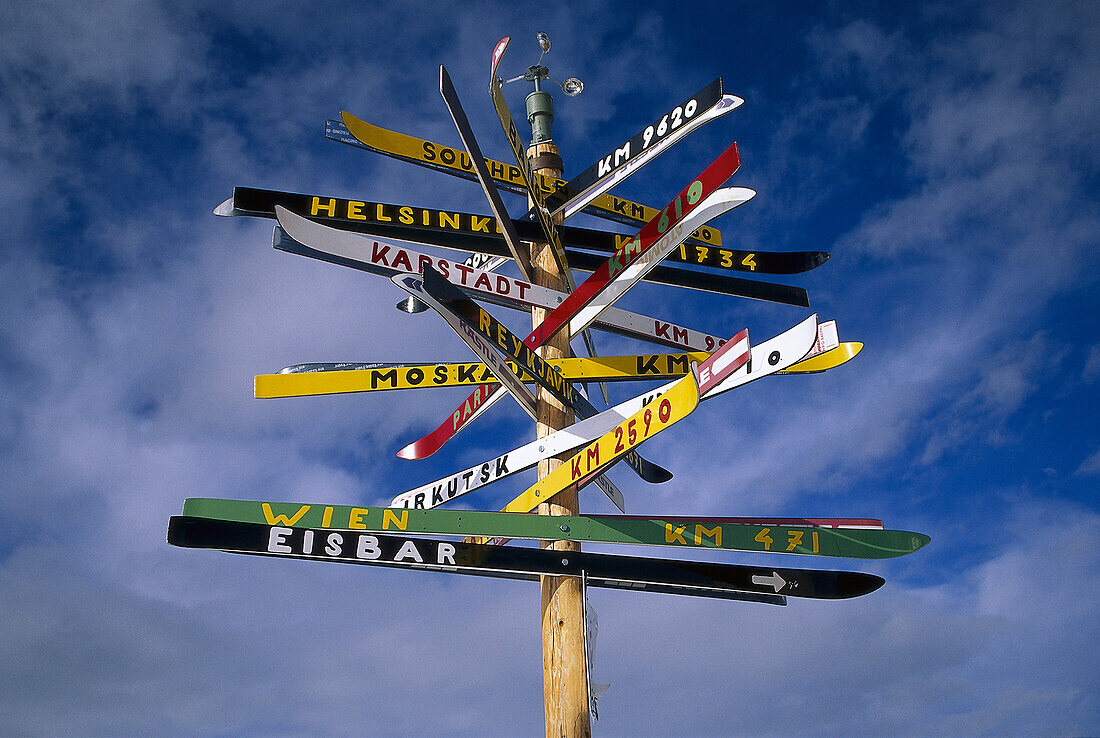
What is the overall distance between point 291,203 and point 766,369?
3849 millimetres

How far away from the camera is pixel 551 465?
6656mm

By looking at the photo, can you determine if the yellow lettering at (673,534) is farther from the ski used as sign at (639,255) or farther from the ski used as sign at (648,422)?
the ski used as sign at (639,255)

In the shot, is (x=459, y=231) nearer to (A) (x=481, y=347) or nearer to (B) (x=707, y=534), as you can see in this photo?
(A) (x=481, y=347)

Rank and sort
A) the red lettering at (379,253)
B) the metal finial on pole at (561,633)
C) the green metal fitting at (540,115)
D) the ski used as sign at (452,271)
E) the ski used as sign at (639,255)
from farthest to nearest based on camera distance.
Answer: the green metal fitting at (540,115) → the red lettering at (379,253) → the ski used as sign at (452,271) → the ski used as sign at (639,255) → the metal finial on pole at (561,633)

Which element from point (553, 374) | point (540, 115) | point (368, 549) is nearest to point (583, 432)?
point (553, 374)

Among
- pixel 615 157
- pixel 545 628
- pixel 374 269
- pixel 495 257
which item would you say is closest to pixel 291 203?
pixel 374 269

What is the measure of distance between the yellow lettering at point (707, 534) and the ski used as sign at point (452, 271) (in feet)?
7.12

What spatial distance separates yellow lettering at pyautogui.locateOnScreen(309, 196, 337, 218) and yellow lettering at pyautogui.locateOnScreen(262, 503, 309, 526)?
2.40m

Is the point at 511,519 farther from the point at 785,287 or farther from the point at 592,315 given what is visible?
the point at 785,287

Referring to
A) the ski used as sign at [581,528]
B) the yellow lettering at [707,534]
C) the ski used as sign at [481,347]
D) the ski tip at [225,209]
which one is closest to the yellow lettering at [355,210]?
the ski tip at [225,209]

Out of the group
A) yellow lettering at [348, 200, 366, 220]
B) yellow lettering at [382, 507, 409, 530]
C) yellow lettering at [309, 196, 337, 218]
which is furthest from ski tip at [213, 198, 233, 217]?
yellow lettering at [382, 507, 409, 530]

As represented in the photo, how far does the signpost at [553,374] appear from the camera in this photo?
17.6ft

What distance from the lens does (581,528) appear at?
5.85 m

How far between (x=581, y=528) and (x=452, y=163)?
3606mm
